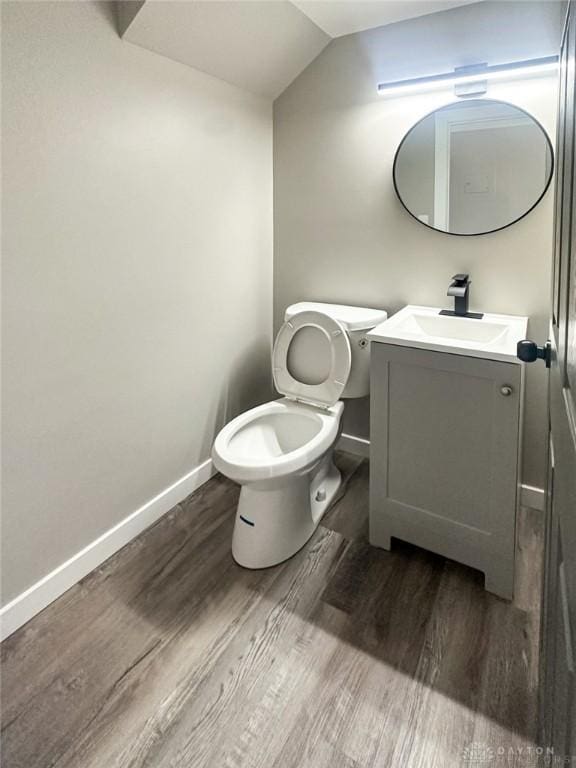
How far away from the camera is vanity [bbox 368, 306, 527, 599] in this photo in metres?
1.57

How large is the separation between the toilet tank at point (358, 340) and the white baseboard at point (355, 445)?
1.56 ft

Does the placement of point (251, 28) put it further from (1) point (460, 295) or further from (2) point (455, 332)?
(2) point (455, 332)

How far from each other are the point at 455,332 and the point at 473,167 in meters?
0.66

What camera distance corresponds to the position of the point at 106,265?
170cm

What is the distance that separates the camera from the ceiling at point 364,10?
1842 millimetres

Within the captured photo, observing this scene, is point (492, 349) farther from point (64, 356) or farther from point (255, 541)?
point (64, 356)

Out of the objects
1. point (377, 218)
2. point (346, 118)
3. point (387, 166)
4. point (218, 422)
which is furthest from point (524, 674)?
point (346, 118)

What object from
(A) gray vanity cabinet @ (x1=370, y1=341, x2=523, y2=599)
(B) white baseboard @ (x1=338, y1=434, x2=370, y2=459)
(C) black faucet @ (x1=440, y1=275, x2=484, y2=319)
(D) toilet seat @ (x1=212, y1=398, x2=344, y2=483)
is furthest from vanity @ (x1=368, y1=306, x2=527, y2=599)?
(B) white baseboard @ (x1=338, y1=434, x2=370, y2=459)

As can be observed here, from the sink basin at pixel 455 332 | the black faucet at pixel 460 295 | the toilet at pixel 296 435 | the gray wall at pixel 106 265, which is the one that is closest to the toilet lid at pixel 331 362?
the toilet at pixel 296 435

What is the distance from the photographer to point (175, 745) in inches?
48.8

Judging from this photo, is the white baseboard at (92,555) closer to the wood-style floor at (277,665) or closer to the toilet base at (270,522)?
the wood-style floor at (277,665)

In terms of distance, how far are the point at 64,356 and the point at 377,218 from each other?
1.48 meters

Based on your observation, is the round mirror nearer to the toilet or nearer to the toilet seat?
the toilet

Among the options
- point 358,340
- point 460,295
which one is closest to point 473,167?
point 460,295
